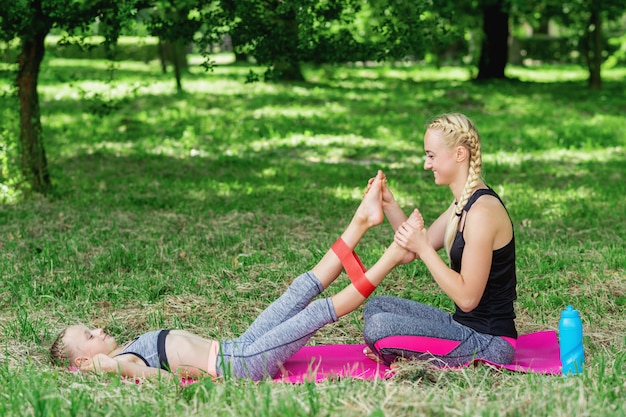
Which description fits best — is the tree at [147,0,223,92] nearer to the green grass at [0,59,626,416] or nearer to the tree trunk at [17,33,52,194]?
the green grass at [0,59,626,416]

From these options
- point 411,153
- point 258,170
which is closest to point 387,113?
point 411,153

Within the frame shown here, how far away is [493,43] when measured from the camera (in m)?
20.4

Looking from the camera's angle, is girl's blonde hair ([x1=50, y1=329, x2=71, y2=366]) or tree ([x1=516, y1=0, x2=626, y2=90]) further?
tree ([x1=516, y1=0, x2=626, y2=90])

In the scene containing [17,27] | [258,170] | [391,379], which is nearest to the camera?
[391,379]

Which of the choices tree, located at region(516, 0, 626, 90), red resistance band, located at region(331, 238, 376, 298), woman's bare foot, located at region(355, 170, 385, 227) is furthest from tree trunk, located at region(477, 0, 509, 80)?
red resistance band, located at region(331, 238, 376, 298)

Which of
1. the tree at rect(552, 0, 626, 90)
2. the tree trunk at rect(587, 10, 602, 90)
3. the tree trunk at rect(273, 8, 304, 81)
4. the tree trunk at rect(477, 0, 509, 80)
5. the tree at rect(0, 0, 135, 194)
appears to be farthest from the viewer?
the tree trunk at rect(477, 0, 509, 80)

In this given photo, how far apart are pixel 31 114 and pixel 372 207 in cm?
545

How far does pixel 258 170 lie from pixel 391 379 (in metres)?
6.97

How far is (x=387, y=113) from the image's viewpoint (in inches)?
599

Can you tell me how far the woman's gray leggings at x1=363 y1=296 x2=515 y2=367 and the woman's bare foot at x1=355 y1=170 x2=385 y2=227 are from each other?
0.47 metres

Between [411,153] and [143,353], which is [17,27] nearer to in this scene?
[143,353]

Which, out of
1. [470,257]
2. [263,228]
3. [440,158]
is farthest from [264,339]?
[263,228]

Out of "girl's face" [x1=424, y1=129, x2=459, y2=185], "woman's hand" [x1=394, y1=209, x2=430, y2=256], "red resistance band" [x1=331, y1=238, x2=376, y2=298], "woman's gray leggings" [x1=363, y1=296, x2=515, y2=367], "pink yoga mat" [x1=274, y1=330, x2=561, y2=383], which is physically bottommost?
"pink yoga mat" [x1=274, y1=330, x2=561, y2=383]

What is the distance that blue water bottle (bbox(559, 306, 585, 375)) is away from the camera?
13.6 feet
